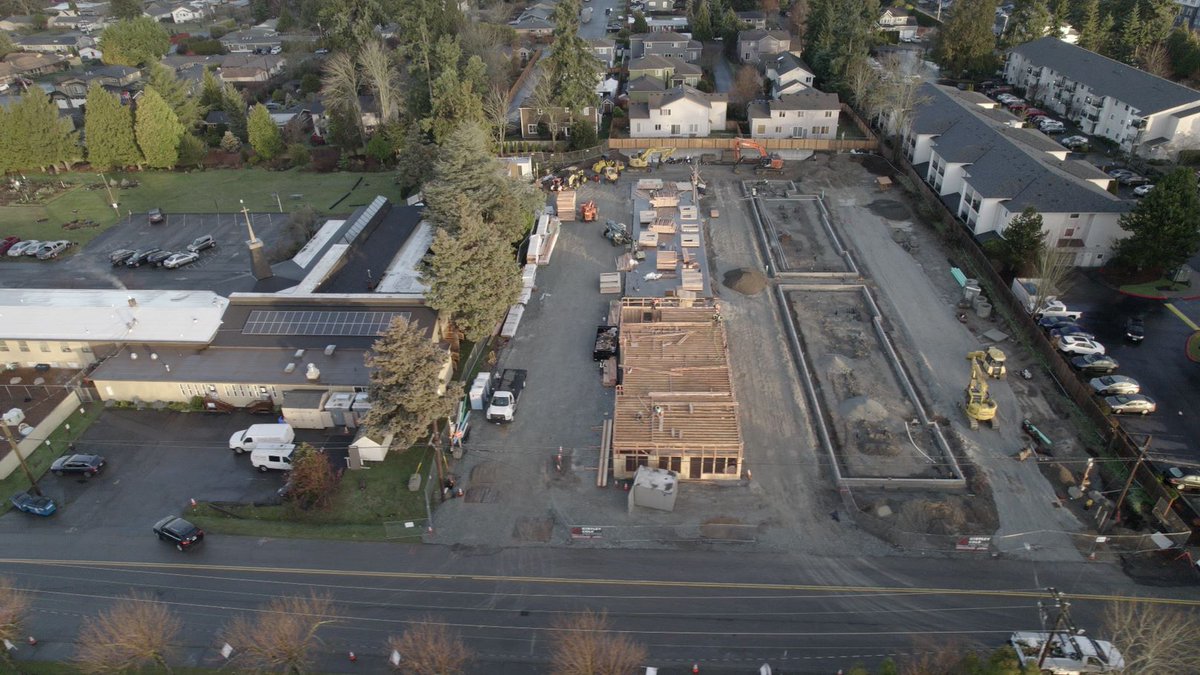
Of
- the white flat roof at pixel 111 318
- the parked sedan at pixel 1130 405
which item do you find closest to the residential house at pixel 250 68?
the white flat roof at pixel 111 318

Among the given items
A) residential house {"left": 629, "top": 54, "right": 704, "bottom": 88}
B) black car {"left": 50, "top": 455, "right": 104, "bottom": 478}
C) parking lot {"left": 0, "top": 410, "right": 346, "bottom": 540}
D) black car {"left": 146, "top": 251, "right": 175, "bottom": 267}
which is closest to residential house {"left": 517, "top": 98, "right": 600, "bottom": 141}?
residential house {"left": 629, "top": 54, "right": 704, "bottom": 88}

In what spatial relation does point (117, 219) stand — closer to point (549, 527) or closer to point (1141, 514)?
point (549, 527)

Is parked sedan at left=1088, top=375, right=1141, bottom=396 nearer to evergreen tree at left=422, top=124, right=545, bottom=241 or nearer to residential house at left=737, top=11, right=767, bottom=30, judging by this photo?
evergreen tree at left=422, top=124, right=545, bottom=241

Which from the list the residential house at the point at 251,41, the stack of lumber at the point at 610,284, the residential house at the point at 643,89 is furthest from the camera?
the residential house at the point at 251,41

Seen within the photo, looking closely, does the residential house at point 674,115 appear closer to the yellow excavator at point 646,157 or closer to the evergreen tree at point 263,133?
the yellow excavator at point 646,157

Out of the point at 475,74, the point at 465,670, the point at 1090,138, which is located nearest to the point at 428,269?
the point at 465,670
